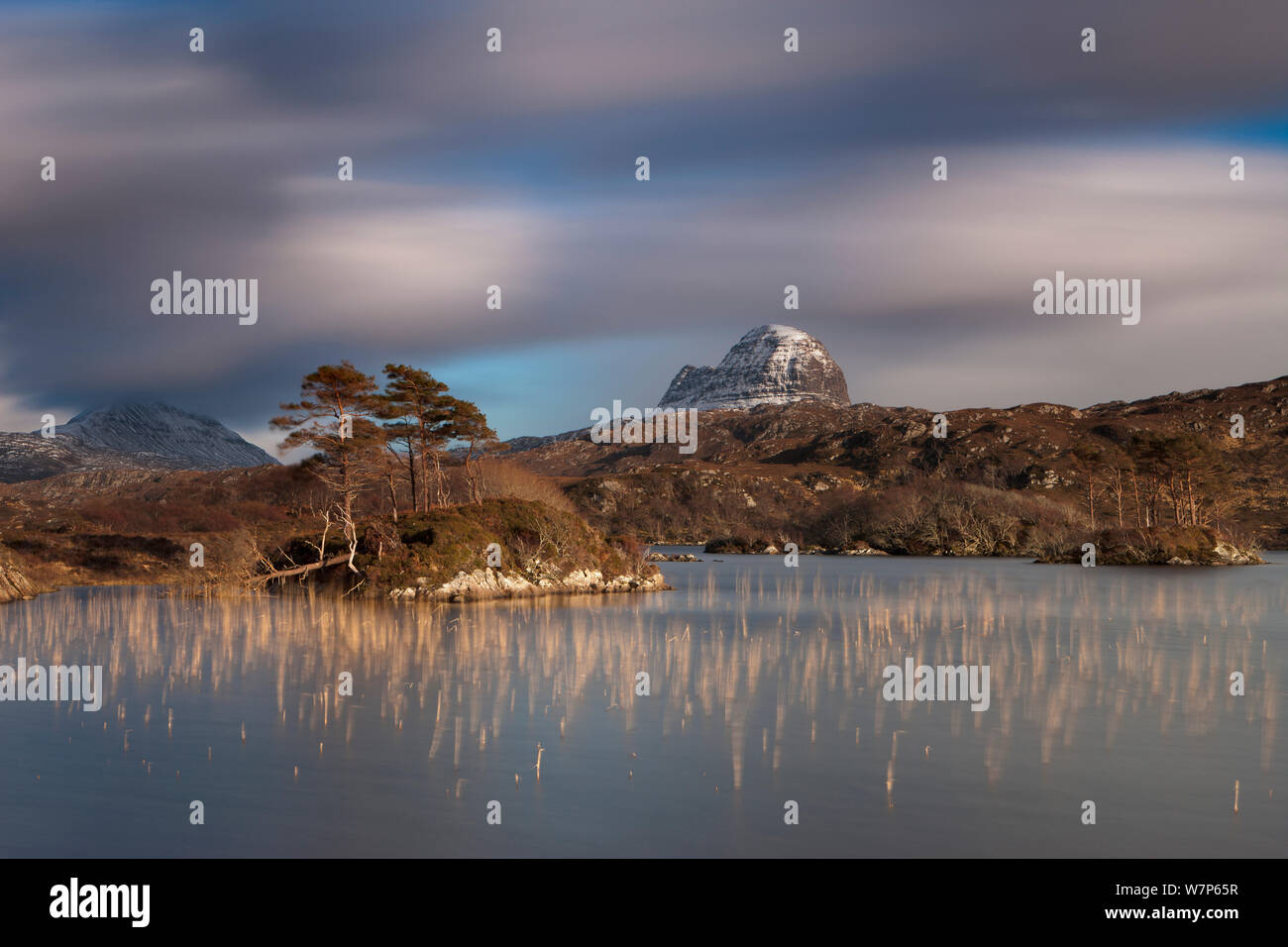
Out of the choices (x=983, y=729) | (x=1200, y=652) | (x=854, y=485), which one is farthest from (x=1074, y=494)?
(x=983, y=729)

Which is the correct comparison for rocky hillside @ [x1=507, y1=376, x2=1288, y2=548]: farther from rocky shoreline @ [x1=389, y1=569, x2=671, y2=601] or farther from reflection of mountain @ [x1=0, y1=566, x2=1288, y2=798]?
reflection of mountain @ [x1=0, y1=566, x2=1288, y2=798]

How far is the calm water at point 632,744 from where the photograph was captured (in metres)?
9.95

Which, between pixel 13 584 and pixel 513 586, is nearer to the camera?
pixel 13 584

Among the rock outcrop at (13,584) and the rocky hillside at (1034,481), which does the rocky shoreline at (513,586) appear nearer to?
the rock outcrop at (13,584)

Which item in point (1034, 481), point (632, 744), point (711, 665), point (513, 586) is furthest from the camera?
point (1034, 481)

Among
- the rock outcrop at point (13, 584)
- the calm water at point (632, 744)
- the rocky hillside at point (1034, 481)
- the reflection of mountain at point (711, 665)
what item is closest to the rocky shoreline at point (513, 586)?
the reflection of mountain at point (711, 665)

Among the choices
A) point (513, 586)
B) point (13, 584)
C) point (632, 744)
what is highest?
Answer: point (13, 584)

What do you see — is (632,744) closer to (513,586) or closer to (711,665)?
(711,665)

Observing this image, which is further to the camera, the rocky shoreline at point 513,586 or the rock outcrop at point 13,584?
the rocky shoreline at point 513,586

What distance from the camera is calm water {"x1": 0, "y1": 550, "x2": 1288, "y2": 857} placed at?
32.7 ft

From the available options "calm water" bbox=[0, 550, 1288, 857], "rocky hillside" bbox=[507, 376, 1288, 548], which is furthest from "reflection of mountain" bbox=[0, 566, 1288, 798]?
"rocky hillside" bbox=[507, 376, 1288, 548]

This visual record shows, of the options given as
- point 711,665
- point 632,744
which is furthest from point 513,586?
point 632,744

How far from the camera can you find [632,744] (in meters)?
13.8

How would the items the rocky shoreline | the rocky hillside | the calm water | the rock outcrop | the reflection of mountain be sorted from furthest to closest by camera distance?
the rocky hillside < the rocky shoreline < the rock outcrop < the reflection of mountain < the calm water
